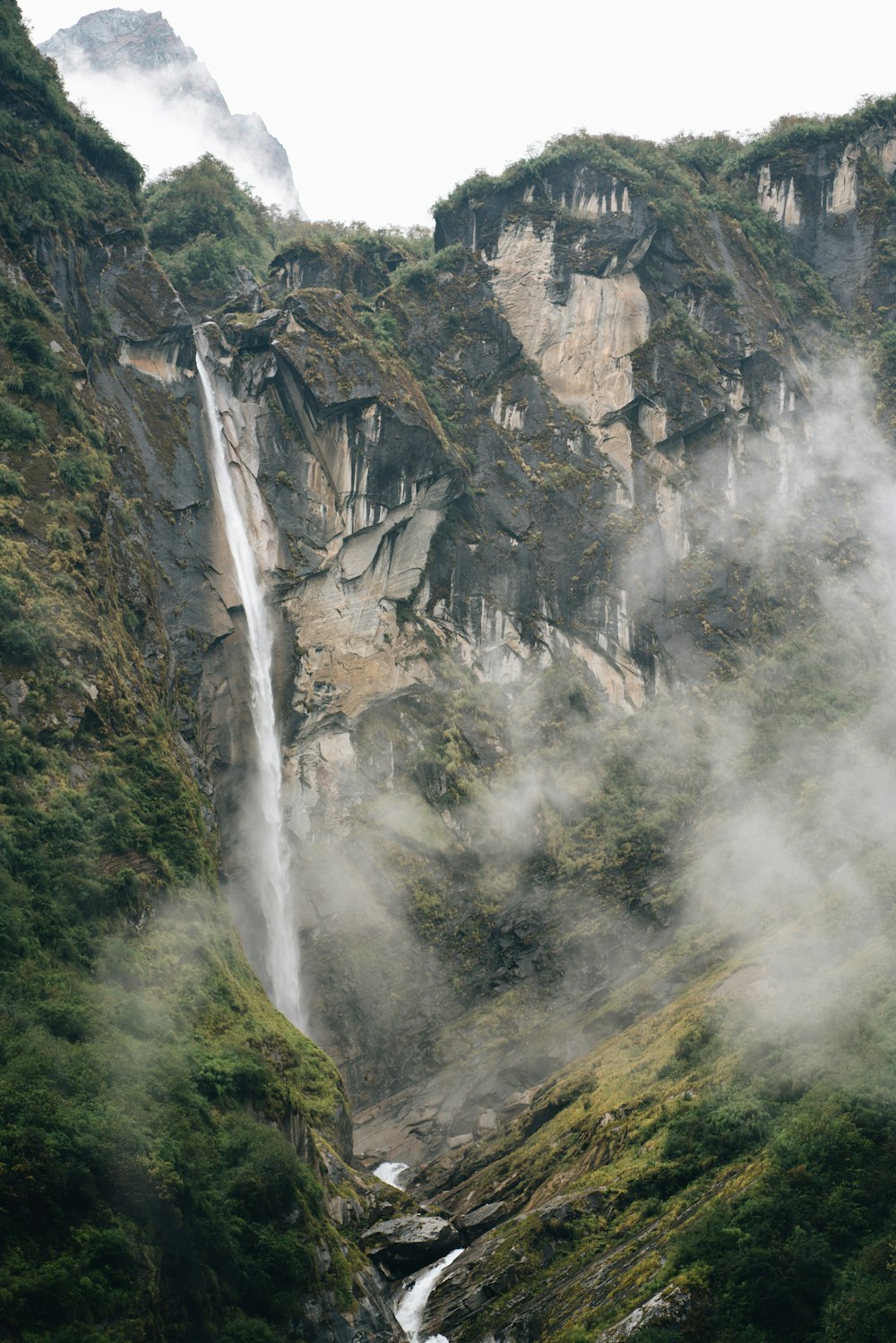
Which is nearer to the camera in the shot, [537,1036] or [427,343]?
[537,1036]

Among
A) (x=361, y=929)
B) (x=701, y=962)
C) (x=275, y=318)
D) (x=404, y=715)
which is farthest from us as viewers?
(x=275, y=318)

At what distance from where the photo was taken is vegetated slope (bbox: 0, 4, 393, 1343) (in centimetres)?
2652

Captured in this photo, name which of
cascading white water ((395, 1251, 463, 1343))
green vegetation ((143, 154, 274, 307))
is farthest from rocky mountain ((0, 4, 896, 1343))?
green vegetation ((143, 154, 274, 307))

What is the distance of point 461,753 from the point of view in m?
53.8

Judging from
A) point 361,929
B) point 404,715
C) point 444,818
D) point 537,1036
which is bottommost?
point 537,1036

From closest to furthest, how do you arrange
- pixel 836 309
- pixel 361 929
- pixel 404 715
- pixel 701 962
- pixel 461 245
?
pixel 701 962, pixel 361 929, pixel 404 715, pixel 461 245, pixel 836 309

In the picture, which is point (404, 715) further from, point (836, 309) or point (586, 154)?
point (836, 309)

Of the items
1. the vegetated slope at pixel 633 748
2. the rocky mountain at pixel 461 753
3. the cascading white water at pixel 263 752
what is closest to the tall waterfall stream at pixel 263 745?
the cascading white water at pixel 263 752

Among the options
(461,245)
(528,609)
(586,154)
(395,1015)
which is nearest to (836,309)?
(586,154)

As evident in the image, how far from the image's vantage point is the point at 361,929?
162 ft

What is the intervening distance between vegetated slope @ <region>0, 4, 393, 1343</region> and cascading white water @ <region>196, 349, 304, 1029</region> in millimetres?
4123

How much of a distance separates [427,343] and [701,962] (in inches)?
1368

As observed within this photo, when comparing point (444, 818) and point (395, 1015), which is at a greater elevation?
point (444, 818)

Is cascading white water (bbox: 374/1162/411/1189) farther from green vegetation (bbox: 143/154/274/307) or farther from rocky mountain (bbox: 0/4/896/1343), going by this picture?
green vegetation (bbox: 143/154/274/307)
